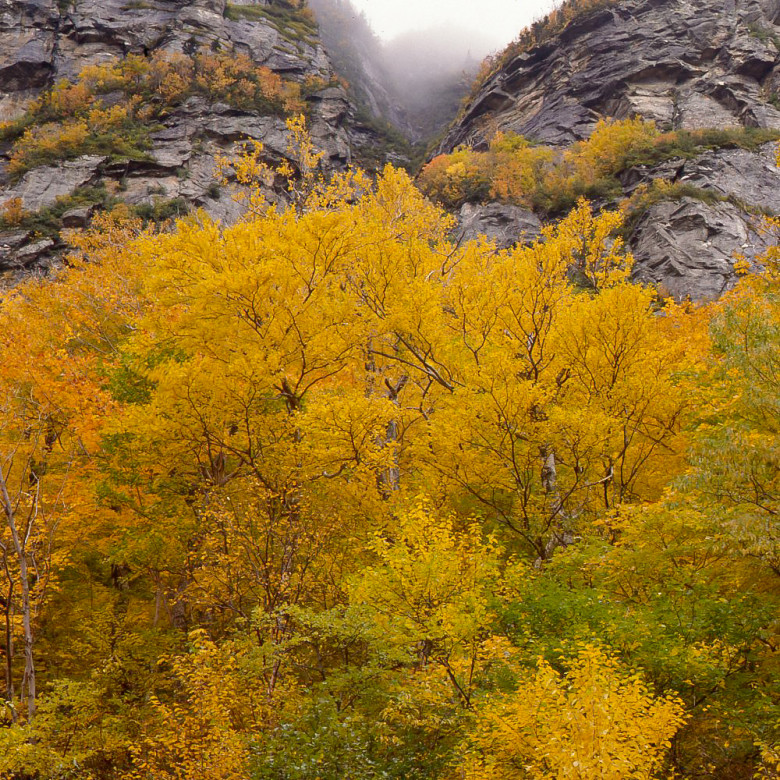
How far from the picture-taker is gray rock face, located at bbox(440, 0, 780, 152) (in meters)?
48.9

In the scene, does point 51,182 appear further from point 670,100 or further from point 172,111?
point 670,100

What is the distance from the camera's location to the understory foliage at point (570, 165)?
142ft

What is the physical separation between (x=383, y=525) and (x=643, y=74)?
188ft

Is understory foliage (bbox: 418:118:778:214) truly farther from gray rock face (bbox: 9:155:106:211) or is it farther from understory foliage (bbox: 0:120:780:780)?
understory foliage (bbox: 0:120:780:780)

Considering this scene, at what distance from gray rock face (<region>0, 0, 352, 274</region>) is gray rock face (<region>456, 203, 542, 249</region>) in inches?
639

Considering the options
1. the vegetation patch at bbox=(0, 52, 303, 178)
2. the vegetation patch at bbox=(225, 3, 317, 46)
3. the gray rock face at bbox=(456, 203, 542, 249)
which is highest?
the vegetation patch at bbox=(225, 3, 317, 46)

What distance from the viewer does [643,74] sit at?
5375 centimetres

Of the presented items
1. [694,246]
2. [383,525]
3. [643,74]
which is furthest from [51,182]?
[643,74]

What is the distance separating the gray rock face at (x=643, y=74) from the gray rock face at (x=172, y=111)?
1833 cm

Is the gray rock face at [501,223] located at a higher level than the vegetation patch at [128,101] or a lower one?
lower

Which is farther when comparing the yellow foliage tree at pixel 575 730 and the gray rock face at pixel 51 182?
the gray rock face at pixel 51 182

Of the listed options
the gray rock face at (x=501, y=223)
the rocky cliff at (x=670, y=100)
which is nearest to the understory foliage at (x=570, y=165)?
the gray rock face at (x=501, y=223)

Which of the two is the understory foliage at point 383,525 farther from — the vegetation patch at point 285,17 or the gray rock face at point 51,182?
the vegetation patch at point 285,17

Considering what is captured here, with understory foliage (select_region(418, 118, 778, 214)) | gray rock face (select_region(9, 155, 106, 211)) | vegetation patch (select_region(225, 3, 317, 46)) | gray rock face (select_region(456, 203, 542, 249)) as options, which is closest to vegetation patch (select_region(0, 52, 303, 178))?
gray rock face (select_region(9, 155, 106, 211))
